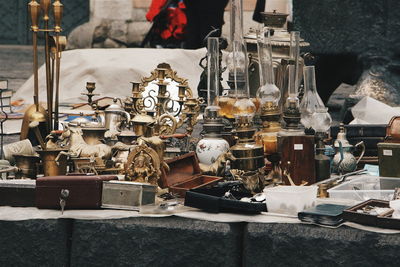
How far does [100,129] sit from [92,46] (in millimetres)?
8515

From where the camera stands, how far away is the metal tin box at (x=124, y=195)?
3584 mm

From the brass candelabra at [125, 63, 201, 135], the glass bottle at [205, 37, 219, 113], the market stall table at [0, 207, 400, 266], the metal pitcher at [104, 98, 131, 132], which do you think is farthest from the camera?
the brass candelabra at [125, 63, 201, 135]

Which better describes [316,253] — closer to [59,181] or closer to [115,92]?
[59,181]

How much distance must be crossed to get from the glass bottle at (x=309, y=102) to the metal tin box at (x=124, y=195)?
2.94 ft

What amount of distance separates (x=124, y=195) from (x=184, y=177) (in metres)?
0.47

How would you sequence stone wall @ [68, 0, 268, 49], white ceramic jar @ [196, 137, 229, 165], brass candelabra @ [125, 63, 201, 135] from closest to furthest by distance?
white ceramic jar @ [196, 137, 229, 165] → brass candelabra @ [125, 63, 201, 135] → stone wall @ [68, 0, 268, 49]

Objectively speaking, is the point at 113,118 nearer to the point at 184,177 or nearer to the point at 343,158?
the point at 184,177

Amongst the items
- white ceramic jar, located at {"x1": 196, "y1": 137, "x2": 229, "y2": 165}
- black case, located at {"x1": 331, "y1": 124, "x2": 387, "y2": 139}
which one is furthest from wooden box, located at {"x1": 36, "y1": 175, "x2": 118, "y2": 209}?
black case, located at {"x1": 331, "y1": 124, "x2": 387, "y2": 139}

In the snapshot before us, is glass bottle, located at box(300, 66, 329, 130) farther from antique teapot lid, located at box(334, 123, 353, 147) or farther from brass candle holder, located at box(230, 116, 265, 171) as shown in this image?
brass candle holder, located at box(230, 116, 265, 171)

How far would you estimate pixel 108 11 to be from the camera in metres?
13.3

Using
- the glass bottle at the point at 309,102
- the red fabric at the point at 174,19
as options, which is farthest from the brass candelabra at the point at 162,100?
the red fabric at the point at 174,19

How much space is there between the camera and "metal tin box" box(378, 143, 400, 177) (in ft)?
12.9

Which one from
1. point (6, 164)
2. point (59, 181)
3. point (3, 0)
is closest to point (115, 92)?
point (6, 164)

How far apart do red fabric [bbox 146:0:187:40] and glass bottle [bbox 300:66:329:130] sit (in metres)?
6.92
